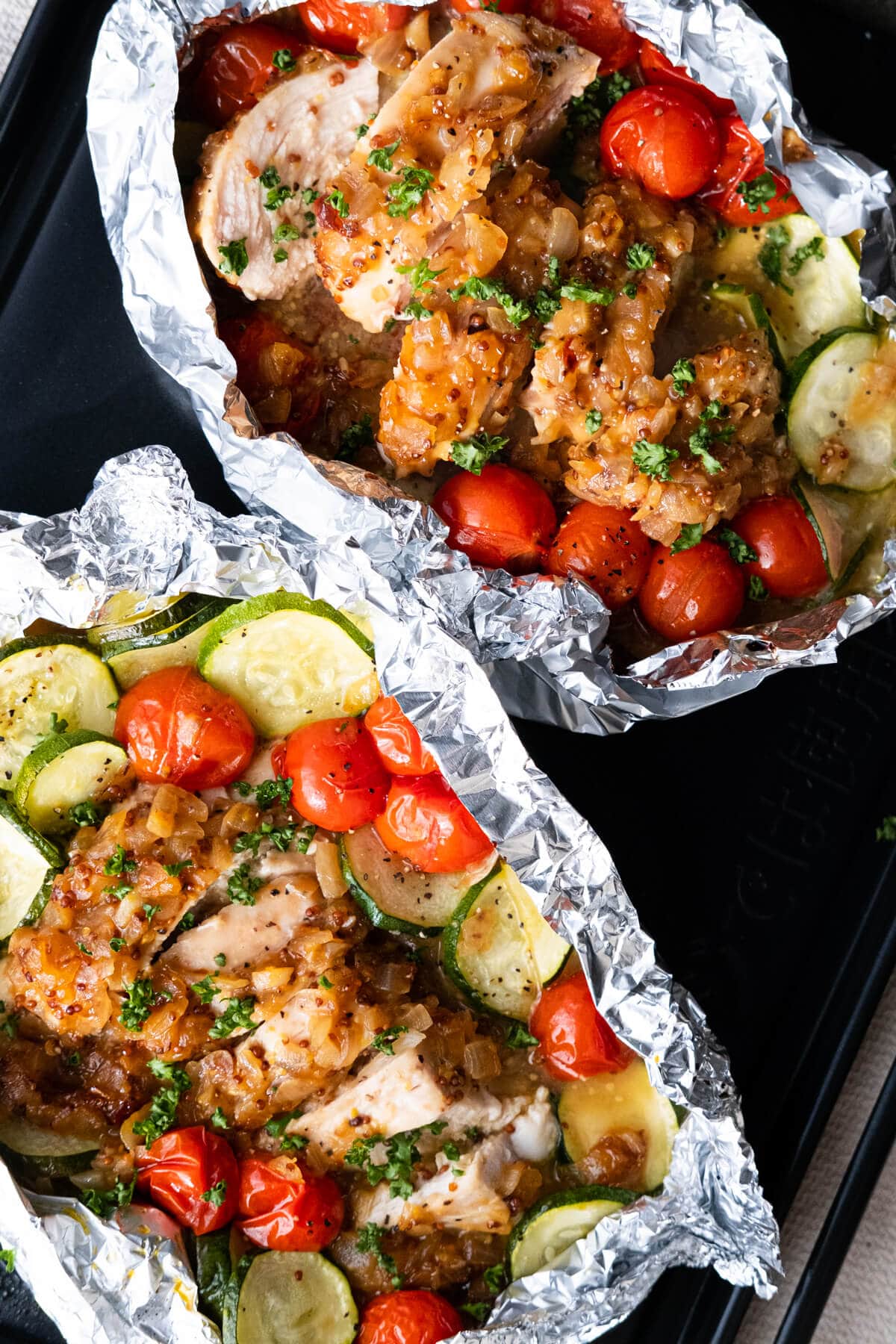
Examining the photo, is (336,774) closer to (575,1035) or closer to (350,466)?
(350,466)

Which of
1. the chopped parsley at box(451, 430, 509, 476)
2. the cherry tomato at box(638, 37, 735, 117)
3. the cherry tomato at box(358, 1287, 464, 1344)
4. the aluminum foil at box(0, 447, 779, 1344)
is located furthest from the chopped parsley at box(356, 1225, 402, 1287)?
the cherry tomato at box(638, 37, 735, 117)

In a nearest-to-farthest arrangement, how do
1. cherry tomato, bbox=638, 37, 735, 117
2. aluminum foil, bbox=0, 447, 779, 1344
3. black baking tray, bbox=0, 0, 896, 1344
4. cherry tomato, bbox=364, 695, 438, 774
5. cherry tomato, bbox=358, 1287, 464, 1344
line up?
aluminum foil, bbox=0, 447, 779, 1344 < cherry tomato, bbox=358, 1287, 464, 1344 < cherry tomato, bbox=364, 695, 438, 774 < cherry tomato, bbox=638, 37, 735, 117 < black baking tray, bbox=0, 0, 896, 1344

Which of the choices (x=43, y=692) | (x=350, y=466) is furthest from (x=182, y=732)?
(x=350, y=466)

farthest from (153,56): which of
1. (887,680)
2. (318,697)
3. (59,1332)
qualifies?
(59,1332)

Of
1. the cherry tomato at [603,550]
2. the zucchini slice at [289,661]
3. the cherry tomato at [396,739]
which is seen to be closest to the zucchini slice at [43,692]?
the zucchini slice at [289,661]

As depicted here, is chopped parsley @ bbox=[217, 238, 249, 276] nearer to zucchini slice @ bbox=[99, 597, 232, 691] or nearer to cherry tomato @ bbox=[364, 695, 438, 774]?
zucchini slice @ bbox=[99, 597, 232, 691]

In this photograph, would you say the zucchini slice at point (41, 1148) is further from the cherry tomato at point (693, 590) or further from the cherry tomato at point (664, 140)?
the cherry tomato at point (664, 140)
